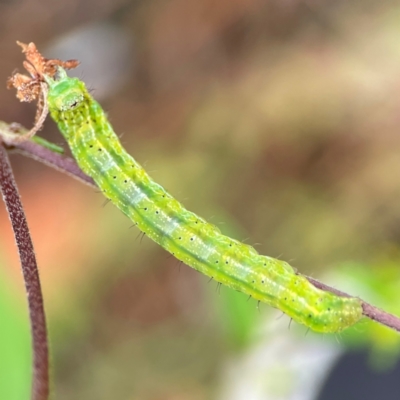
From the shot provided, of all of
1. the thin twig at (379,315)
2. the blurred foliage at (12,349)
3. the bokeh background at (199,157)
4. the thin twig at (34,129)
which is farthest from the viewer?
the bokeh background at (199,157)

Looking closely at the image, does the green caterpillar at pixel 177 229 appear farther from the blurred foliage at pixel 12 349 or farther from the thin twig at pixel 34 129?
the blurred foliage at pixel 12 349

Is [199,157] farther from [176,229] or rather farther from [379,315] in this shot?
[379,315]

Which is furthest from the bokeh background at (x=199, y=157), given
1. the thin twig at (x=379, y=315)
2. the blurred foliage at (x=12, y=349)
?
the thin twig at (x=379, y=315)

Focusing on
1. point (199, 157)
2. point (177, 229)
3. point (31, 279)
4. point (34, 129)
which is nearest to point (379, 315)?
point (177, 229)

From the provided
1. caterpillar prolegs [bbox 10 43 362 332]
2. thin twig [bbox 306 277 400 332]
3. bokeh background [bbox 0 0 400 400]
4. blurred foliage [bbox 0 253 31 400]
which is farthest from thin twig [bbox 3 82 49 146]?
bokeh background [bbox 0 0 400 400]

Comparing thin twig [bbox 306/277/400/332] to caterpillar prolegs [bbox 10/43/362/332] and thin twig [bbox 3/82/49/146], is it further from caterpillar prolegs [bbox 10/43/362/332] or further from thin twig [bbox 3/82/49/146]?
thin twig [bbox 3/82/49/146]

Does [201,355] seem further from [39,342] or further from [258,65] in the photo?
[39,342]
